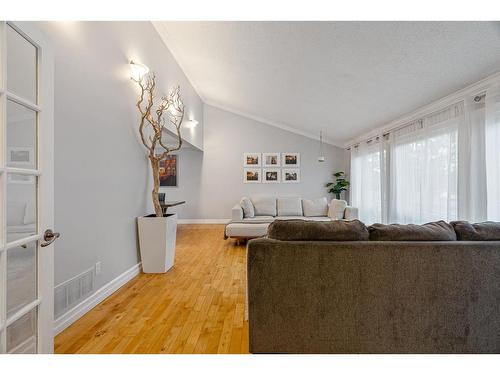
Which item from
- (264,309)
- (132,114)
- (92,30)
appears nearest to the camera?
(264,309)

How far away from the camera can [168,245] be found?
10.2ft

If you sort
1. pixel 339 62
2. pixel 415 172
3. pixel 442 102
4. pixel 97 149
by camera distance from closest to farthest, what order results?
pixel 97 149
pixel 339 62
pixel 442 102
pixel 415 172

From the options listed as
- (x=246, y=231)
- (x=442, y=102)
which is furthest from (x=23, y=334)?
(x=442, y=102)

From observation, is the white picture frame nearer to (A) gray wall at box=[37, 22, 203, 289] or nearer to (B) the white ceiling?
(B) the white ceiling

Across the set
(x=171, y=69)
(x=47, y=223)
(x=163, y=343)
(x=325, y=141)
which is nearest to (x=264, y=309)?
(x=163, y=343)

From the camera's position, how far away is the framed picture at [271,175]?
7.01 m

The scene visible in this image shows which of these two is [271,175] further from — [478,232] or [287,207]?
[478,232]

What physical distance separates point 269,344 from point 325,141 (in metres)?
6.48

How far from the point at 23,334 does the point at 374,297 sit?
1906 mm

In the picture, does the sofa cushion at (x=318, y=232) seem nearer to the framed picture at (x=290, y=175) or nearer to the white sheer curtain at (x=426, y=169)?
the white sheer curtain at (x=426, y=169)

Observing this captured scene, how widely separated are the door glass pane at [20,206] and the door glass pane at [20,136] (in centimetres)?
7

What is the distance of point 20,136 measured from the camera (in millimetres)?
1213

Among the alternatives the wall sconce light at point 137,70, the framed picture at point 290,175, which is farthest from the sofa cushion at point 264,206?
the wall sconce light at point 137,70

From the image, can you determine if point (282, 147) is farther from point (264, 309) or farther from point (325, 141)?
point (264, 309)
